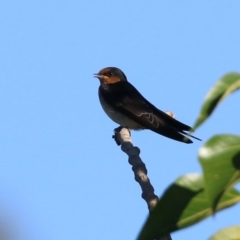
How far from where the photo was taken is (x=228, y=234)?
837mm

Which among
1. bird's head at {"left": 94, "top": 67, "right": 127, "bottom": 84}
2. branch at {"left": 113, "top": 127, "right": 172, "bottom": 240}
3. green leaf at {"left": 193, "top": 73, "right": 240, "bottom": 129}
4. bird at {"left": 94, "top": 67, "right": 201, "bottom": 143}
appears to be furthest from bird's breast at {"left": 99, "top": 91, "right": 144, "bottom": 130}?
green leaf at {"left": 193, "top": 73, "right": 240, "bottom": 129}

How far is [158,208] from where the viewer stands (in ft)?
2.85

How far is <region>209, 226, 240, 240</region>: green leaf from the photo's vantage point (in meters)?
0.83

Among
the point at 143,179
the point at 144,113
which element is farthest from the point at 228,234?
the point at 144,113

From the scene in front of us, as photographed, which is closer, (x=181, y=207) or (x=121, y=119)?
(x=181, y=207)

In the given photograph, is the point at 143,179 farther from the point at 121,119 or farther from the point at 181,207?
the point at 121,119

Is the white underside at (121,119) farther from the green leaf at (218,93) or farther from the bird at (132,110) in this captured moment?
the green leaf at (218,93)

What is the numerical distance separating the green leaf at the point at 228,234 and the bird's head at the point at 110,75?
1065 cm

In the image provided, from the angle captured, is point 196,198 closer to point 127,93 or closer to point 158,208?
point 158,208

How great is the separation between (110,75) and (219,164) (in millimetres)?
10969

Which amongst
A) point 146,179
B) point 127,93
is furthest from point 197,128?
point 127,93

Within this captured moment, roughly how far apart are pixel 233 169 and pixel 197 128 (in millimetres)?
142

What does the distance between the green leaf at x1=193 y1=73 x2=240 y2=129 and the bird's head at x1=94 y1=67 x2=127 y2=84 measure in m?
10.7

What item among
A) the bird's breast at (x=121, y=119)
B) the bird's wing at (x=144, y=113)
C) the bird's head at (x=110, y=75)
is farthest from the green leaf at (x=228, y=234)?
the bird's head at (x=110, y=75)
